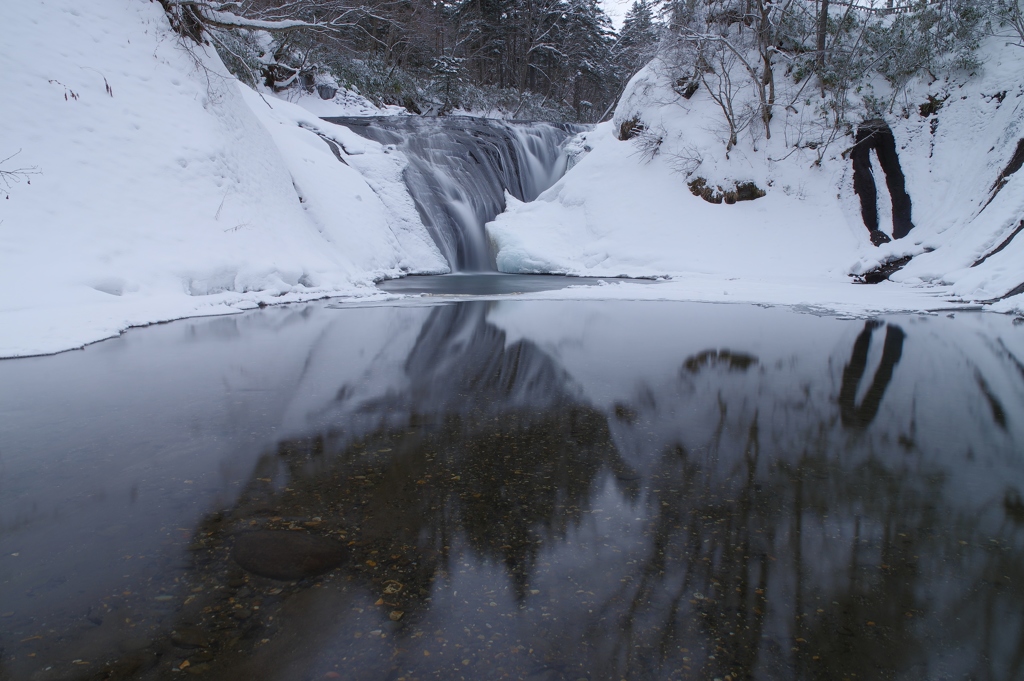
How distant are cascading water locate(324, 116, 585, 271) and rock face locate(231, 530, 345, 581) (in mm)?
14700

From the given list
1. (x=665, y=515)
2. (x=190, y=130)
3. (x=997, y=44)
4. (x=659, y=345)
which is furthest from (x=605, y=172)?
(x=665, y=515)

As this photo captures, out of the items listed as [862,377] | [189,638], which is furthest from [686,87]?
[189,638]

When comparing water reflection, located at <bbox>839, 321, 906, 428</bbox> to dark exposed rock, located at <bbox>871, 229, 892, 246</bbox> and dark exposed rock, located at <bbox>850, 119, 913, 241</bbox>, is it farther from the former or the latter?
dark exposed rock, located at <bbox>850, 119, 913, 241</bbox>

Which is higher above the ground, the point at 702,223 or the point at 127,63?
the point at 127,63

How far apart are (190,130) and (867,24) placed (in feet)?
56.5

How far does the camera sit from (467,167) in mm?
18688

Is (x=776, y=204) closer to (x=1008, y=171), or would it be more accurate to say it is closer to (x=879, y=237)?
(x=879, y=237)

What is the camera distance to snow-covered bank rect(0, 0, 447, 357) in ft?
22.3

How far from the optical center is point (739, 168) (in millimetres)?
16281

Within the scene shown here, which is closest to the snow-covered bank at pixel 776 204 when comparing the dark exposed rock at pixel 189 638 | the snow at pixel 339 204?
the snow at pixel 339 204

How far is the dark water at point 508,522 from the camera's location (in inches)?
65.9

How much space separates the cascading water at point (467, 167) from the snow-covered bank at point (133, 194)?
15.2 ft

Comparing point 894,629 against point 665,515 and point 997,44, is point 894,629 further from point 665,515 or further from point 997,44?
point 997,44

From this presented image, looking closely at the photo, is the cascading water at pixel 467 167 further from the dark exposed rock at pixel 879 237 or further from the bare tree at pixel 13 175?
the bare tree at pixel 13 175
